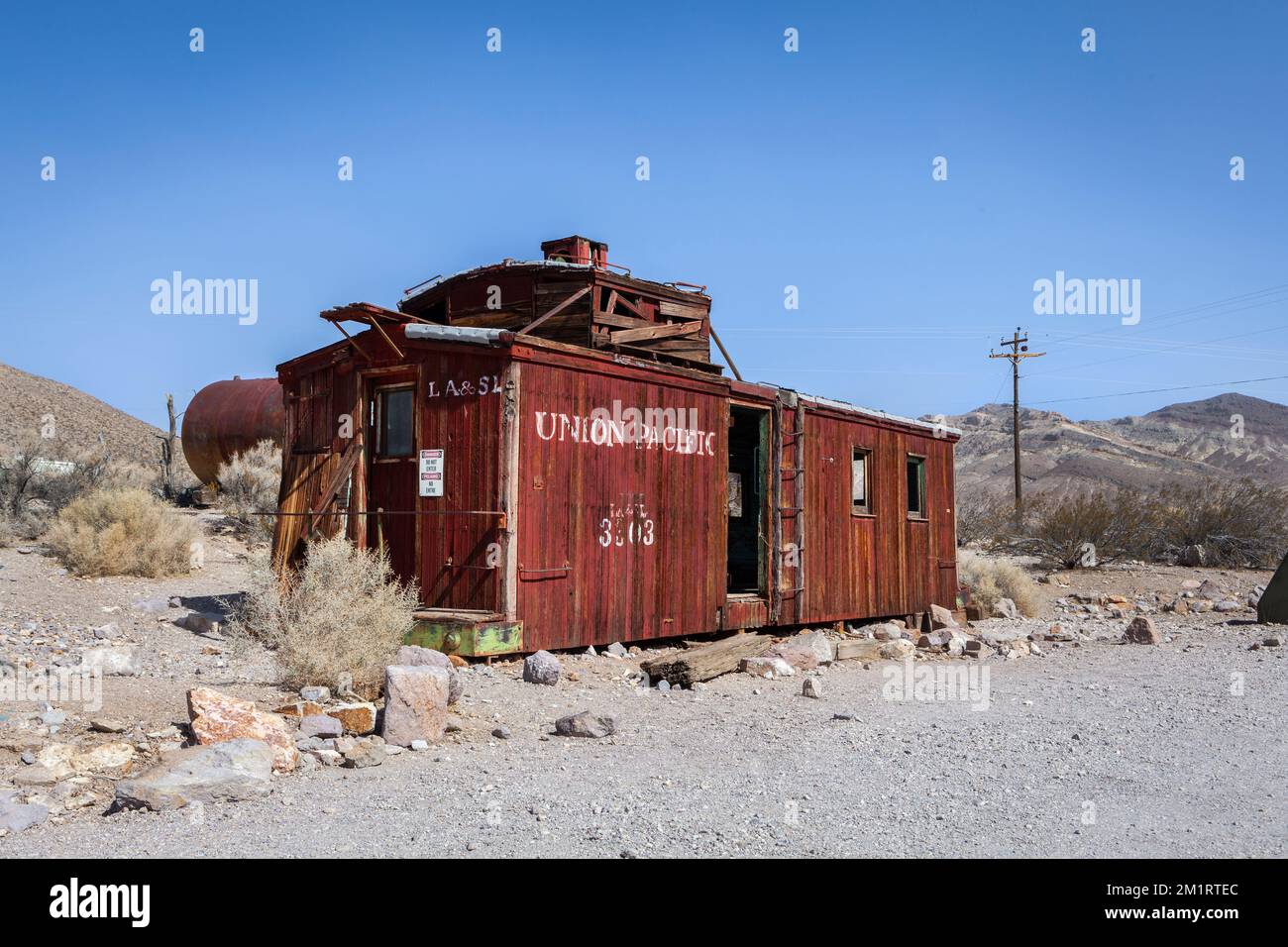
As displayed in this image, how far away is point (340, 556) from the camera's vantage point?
9148mm

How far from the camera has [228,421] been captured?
22688 millimetres

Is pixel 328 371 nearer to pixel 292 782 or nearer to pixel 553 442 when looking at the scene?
pixel 553 442

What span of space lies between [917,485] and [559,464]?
8421 millimetres

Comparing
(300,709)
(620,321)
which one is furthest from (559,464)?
(300,709)

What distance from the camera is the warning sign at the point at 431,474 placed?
10.2m

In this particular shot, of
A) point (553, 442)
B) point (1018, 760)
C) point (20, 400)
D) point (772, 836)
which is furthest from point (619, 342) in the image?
point (20, 400)

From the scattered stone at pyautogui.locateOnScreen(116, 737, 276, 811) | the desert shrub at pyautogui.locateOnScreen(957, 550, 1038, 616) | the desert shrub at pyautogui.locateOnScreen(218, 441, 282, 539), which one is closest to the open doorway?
the desert shrub at pyautogui.locateOnScreen(957, 550, 1038, 616)

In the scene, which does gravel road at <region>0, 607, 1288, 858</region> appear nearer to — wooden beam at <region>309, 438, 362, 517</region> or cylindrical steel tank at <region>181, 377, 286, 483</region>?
wooden beam at <region>309, 438, 362, 517</region>

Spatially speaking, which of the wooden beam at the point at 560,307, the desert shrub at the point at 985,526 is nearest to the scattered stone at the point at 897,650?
the wooden beam at the point at 560,307

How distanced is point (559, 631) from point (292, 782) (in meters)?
4.65

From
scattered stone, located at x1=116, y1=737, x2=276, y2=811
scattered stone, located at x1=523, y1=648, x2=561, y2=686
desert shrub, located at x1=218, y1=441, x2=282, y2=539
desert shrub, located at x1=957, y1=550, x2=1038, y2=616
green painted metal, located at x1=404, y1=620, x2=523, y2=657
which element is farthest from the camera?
desert shrub, located at x1=218, y1=441, x2=282, y2=539

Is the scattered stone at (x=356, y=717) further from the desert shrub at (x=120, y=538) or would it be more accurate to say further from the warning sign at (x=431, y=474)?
the desert shrub at (x=120, y=538)

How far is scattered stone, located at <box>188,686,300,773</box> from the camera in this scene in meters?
5.90

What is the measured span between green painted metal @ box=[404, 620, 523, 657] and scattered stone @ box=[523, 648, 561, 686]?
522 millimetres
